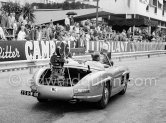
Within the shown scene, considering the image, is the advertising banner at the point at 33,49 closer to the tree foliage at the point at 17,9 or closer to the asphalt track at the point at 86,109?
the asphalt track at the point at 86,109

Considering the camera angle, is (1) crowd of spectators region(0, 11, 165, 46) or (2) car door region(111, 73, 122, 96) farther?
(1) crowd of spectators region(0, 11, 165, 46)

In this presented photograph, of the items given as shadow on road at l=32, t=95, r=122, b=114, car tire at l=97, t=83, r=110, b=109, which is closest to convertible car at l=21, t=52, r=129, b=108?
car tire at l=97, t=83, r=110, b=109

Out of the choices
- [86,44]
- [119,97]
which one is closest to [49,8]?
[86,44]

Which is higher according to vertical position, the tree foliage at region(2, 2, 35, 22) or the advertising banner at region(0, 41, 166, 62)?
the tree foliage at region(2, 2, 35, 22)

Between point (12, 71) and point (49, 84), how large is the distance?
745 centimetres

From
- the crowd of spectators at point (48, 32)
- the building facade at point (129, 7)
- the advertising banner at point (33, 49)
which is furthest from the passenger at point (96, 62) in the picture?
the building facade at point (129, 7)

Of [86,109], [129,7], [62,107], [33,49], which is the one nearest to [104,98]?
[86,109]

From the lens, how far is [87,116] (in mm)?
7609

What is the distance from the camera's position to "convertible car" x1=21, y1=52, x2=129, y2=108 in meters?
7.77

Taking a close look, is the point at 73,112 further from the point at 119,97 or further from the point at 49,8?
the point at 49,8

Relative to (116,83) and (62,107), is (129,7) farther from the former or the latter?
(62,107)

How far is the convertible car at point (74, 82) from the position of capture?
25.5 feet

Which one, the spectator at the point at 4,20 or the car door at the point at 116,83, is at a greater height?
the spectator at the point at 4,20

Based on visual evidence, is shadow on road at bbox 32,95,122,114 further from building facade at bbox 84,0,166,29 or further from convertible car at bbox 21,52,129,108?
building facade at bbox 84,0,166,29
